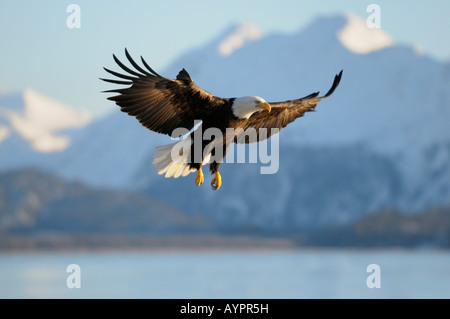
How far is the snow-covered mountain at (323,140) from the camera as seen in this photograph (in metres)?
112

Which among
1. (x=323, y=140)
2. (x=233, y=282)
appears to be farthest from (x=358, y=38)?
(x=233, y=282)

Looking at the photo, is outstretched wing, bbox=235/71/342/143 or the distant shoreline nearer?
outstretched wing, bbox=235/71/342/143

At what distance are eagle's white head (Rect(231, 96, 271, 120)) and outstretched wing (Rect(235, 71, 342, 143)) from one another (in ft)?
4.11

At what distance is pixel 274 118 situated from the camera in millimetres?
10531

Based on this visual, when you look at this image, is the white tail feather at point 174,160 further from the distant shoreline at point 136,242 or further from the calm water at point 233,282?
the distant shoreline at point 136,242

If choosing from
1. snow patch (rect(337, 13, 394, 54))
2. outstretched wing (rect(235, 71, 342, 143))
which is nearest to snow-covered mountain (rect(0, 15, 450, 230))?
snow patch (rect(337, 13, 394, 54))

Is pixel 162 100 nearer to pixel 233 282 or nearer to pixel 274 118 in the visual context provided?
pixel 274 118

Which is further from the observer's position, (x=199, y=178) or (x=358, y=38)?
(x=358, y=38)

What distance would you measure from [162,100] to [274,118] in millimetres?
1883

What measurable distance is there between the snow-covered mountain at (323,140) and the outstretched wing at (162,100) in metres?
92.4

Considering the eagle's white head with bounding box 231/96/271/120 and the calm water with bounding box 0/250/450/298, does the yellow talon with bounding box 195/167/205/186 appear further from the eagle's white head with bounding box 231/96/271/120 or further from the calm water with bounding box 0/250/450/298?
the calm water with bounding box 0/250/450/298

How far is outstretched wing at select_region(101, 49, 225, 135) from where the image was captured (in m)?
9.04

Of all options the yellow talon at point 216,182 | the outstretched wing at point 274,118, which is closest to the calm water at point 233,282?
the outstretched wing at point 274,118
